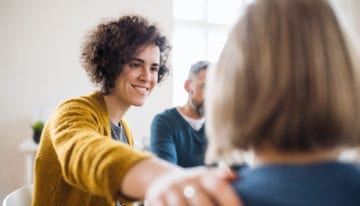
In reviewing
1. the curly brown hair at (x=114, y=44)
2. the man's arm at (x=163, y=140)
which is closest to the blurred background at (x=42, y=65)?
the man's arm at (x=163, y=140)

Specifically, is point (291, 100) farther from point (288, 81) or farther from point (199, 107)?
point (199, 107)

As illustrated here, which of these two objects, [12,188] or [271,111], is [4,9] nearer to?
[12,188]

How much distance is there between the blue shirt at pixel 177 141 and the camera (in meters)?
1.83

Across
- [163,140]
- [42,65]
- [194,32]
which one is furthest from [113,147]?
[194,32]

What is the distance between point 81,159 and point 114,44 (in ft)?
2.95

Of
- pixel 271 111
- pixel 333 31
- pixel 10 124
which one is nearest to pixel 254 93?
pixel 271 111

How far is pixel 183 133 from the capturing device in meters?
1.92

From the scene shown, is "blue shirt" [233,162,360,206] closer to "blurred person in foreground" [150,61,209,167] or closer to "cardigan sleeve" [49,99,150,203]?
"cardigan sleeve" [49,99,150,203]

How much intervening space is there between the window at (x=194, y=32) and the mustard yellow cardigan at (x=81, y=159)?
298cm

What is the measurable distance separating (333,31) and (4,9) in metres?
3.55

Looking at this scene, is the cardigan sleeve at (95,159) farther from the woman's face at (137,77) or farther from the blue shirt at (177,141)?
the blue shirt at (177,141)

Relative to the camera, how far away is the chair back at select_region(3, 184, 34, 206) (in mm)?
1276

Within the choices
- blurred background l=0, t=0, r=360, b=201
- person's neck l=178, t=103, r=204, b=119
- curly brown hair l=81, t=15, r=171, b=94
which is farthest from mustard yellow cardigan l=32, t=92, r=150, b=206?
blurred background l=0, t=0, r=360, b=201

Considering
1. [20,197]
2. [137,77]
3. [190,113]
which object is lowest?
[20,197]
